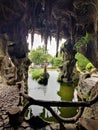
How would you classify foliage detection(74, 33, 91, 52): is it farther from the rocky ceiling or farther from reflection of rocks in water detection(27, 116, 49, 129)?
reflection of rocks in water detection(27, 116, 49, 129)

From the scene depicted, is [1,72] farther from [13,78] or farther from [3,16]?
[3,16]

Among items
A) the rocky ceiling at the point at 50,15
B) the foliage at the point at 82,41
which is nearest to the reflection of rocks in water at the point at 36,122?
the rocky ceiling at the point at 50,15

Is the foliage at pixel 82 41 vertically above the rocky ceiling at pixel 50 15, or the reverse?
the rocky ceiling at pixel 50 15

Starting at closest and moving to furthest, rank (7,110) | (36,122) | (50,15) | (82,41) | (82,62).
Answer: (36,122) → (7,110) → (50,15) → (82,41) → (82,62)

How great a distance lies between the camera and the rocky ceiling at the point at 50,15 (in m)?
11.8

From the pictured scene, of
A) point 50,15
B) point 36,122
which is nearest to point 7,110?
point 36,122

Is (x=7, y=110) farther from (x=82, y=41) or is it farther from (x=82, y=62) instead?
(x=82, y=62)

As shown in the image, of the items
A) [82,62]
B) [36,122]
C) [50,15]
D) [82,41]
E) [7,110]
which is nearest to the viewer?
[36,122]

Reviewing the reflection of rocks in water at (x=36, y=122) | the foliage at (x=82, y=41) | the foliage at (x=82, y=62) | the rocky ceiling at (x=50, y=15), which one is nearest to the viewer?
the reflection of rocks in water at (x=36, y=122)

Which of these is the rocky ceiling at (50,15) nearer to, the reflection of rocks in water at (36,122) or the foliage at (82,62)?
the reflection of rocks in water at (36,122)

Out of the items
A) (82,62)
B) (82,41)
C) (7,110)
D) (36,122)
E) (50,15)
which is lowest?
(36,122)

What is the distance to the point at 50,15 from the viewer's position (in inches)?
515

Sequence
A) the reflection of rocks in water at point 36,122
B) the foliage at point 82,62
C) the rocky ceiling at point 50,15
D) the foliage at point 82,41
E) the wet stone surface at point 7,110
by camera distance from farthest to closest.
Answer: the foliage at point 82,62
the foliage at point 82,41
the rocky ceiling at point 50,15
the reflection of rocks in water at point 36,122
the wet stone surface at point 7,110

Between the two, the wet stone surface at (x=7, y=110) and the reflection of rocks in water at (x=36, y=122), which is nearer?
the wet stone surface at (x=7, y=110)
